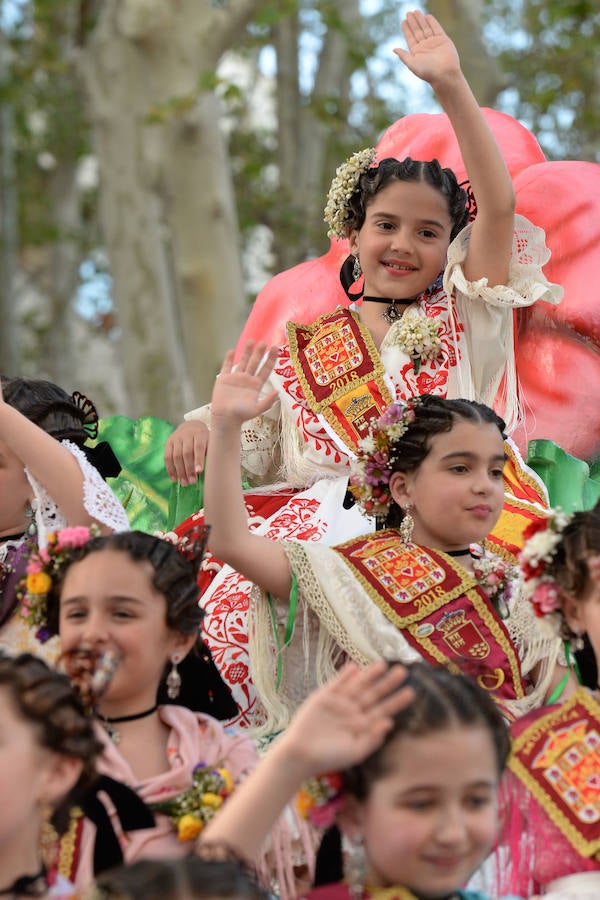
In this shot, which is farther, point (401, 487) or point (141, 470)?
point (141, 470)

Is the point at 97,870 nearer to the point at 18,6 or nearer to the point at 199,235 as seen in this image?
the point at 199,235

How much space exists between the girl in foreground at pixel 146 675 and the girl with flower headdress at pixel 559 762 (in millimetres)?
518

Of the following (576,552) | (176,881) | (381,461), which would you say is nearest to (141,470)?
(381,461)

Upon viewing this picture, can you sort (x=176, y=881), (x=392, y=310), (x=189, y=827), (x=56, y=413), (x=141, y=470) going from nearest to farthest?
(x=176, y=881) → (x=189, y=827) → (x=56, y=413) → (x=392, y=310) → (x=141, y=470)

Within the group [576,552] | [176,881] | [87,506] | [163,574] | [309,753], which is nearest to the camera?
[176,881]

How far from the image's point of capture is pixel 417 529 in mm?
3861

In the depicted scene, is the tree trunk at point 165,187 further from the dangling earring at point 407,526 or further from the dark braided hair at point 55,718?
→ the dark braided hair at point 55,718

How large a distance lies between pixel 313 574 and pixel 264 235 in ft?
53.1

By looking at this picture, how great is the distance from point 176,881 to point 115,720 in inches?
41.4

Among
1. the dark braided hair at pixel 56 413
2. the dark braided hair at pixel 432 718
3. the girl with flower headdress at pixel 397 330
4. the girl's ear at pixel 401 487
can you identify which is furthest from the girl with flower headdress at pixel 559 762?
the dark braided hair at pixel 56 413

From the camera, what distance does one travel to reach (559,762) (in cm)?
298

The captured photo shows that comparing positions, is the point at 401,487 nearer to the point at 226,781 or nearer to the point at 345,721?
the point at 226,781

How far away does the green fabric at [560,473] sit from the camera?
16.4ft

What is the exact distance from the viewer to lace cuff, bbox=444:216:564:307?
14.8 feet
